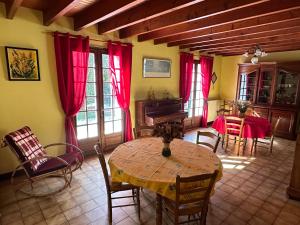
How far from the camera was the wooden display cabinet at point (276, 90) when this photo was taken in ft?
16.6

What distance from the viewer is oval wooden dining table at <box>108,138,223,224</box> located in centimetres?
170

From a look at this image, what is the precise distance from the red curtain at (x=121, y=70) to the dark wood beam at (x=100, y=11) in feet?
2.46

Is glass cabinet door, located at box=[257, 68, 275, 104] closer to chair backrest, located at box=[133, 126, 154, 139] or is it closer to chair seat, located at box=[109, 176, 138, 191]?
chair backrest, located at box=[133, 126, 154, 139]

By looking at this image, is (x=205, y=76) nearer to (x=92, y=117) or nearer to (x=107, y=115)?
(x=107, y=115)

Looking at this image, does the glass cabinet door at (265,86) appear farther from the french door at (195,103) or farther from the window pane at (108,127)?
the window pane at (108,127)

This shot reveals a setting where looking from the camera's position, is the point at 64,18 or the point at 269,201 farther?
the point at 64,18

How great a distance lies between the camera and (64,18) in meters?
3.21

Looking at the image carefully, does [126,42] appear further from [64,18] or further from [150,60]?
[64,18]

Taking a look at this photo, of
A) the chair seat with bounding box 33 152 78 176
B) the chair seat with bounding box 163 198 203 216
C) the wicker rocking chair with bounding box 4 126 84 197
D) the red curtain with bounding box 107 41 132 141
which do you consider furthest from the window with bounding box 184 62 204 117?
the chair seat with bounding box 163 198 203 216

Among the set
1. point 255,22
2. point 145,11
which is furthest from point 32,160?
point 255,22

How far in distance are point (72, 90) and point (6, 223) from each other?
208cm

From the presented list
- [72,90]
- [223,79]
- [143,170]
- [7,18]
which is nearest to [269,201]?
[143,170]

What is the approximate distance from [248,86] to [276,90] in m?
0.80

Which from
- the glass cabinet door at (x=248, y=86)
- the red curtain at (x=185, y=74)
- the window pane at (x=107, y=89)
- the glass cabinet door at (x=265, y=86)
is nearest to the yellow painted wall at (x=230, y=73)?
the glass cabinet door at (x=248, y=86)
